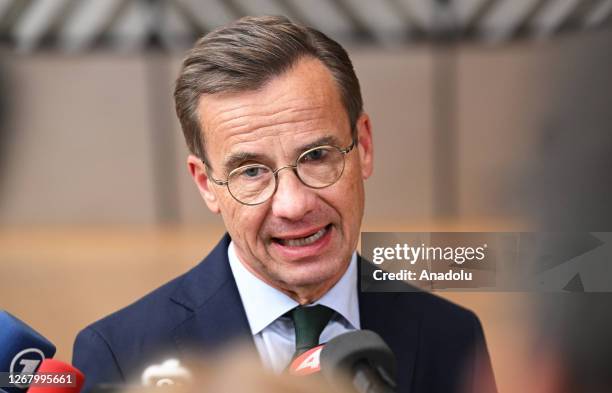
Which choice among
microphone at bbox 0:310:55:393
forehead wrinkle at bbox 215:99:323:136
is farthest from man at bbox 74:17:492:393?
microphone at bbox 0:310:55:393

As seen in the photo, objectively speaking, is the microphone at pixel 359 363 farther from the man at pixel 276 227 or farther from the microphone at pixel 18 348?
the microphone at pixel 18 348

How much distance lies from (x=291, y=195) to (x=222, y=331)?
9.4 inches

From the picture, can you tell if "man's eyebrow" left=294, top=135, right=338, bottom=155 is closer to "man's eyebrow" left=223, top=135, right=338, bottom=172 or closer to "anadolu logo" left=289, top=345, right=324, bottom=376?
"man's eyebrow" left=223, top=135, right=338, bottom=172

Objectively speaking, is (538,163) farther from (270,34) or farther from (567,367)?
(270,34)

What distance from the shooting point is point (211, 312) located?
120 cm

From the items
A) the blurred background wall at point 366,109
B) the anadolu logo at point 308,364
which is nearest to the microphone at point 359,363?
the anadolu logo at point 308,364

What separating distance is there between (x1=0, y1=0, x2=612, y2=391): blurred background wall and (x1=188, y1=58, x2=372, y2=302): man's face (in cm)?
28

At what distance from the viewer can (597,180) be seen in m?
1.68

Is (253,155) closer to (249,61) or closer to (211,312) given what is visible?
(249,61)

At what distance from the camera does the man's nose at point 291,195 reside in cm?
108

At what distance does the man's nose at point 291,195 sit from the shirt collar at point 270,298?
0.16m

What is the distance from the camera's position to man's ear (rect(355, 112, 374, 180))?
1180mm

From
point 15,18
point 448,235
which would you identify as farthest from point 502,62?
point 15,18

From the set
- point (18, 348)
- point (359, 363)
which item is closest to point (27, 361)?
point (18, 348)
